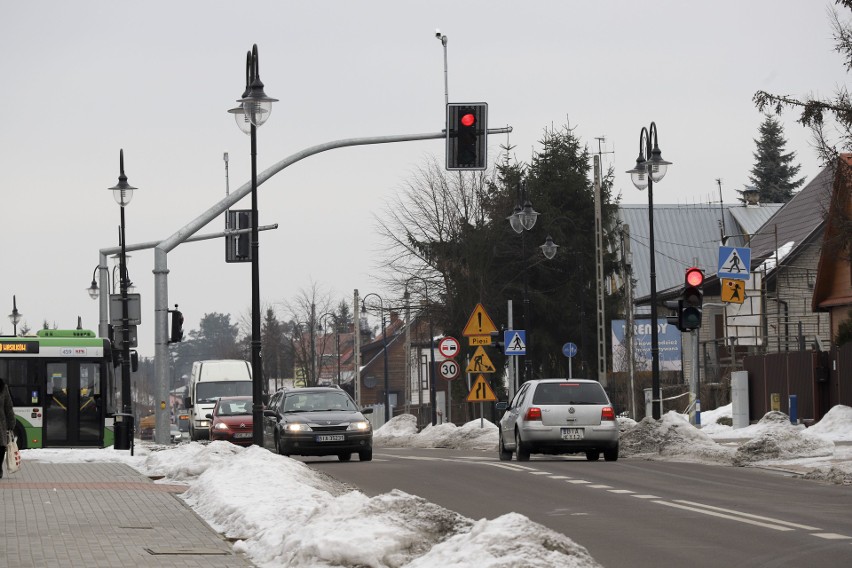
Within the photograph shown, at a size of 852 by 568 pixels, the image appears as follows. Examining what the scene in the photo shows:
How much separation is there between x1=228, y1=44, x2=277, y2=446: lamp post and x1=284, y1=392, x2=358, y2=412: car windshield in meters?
6.36

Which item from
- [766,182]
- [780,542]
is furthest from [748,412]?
[766,182]

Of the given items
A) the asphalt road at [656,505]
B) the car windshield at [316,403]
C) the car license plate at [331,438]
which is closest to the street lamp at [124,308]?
the car windshield at [316,403]

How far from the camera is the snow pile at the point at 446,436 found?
4006 centimetres

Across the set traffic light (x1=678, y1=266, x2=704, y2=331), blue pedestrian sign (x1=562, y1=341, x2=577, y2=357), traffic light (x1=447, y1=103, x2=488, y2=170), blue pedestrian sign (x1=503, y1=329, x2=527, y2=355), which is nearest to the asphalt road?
traffic light (x1=678, y1=266, x2=704, y2=331)

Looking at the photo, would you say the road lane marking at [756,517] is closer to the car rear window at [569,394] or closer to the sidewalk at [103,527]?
the sidewalk at [103,527]

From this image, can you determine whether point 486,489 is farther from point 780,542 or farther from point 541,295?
point 541,295

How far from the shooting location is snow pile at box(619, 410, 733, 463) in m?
28.5

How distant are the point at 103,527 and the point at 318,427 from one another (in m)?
14.9

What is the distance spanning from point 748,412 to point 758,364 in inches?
58.4

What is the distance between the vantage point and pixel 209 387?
155 feet

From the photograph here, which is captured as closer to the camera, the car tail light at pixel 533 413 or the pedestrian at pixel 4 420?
the pedestrian at pixel 4 420

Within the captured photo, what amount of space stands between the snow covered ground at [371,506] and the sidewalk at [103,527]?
36cm

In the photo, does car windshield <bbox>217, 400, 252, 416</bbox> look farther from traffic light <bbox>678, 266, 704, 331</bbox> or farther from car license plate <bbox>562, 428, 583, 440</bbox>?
traffic light <bbox>678, 266, 704, 331</bbox>

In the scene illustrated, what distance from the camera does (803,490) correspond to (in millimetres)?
18969
